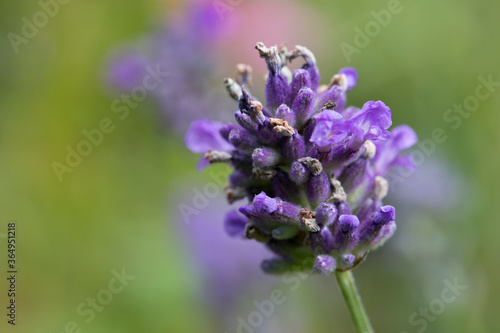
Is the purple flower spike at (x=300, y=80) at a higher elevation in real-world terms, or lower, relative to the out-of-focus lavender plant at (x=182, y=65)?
lower

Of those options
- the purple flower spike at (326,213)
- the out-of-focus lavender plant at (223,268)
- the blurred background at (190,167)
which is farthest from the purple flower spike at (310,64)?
the out-of-focus lavender plant at (223,268)

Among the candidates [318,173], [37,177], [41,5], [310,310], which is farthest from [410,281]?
[41,5]

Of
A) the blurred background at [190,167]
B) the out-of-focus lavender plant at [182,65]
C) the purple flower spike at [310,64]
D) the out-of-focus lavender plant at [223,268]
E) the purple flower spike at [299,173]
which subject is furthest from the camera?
the out-of-focus lavender plant at [182,65]

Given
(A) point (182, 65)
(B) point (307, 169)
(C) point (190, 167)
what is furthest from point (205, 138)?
(C) point (190, 167)

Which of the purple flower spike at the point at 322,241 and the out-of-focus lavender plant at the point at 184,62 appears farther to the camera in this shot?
the out-of-focus lavender plant at the point at 184,62

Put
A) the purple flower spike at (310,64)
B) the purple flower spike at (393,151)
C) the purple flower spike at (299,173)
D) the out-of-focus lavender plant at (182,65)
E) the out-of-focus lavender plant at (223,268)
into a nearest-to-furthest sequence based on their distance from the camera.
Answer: the purple flower spike at (299,173) → the purple flower spike at (310,64) → the purple flower spike at (393,151) → the out-of-focus lavender plant at (223,268) → the out-of-focus lavender plant at (182,65)

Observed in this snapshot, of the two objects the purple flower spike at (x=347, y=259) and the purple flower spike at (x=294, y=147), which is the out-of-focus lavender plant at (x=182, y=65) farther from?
the purple flower spike at (x=347, y=259)

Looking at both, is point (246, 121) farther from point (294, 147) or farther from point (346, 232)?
point (346, 232)
